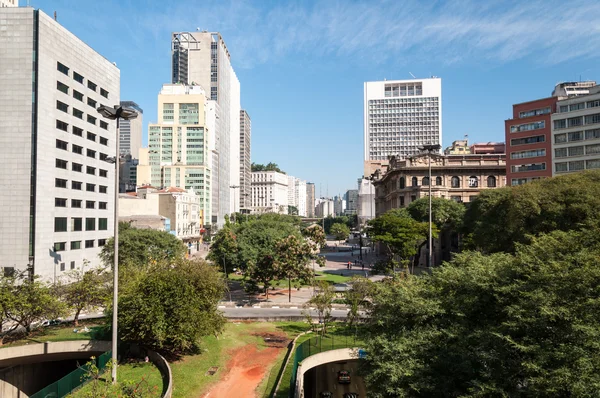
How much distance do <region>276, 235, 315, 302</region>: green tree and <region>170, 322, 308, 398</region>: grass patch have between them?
7.22 m

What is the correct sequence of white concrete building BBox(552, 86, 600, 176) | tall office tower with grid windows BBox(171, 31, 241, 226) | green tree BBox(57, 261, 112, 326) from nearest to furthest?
green tree BBox(57, 261, 112, 326) → white concrete building BBox(552, 86, 600, 176) → tall office tower with grid windows BBox(171, 31, 241, 226)

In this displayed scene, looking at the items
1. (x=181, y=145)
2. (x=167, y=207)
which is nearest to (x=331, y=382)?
(x=167, y=207)

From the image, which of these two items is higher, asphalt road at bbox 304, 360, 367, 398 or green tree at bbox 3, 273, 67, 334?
green tree at bbox 3, 273, 67, 334

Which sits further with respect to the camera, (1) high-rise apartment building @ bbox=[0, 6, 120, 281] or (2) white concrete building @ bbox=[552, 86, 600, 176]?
(2) white concrete building @ bbox=[552, 86, 600, 176]

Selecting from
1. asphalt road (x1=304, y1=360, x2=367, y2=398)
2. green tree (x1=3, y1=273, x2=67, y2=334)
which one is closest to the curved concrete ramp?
green tree (x1=3, y1=273, x2=67, y2=334)

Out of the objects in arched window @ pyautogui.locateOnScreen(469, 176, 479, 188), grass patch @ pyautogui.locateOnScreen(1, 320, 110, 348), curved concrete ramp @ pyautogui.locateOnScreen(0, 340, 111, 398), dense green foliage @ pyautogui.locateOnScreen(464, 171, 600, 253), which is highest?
arched window @ pyautogui.locateOnScreen(469, 176, 479, 188)

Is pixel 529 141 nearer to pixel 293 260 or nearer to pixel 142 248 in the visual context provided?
pixel 293 260

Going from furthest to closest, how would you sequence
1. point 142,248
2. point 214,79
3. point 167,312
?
point 214,79 → point 142,248 → point 167,312

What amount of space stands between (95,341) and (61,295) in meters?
7.90

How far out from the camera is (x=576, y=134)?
192 feet

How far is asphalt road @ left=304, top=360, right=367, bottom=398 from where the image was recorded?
95.5 feet

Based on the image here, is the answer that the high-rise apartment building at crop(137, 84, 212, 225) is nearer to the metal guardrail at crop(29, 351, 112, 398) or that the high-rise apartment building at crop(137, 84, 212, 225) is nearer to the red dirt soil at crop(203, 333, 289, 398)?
the red dirt soil at crop(203, 333, 289, 398)

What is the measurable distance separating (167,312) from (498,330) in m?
18.9

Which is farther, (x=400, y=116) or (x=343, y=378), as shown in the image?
(x=400, y=116)
